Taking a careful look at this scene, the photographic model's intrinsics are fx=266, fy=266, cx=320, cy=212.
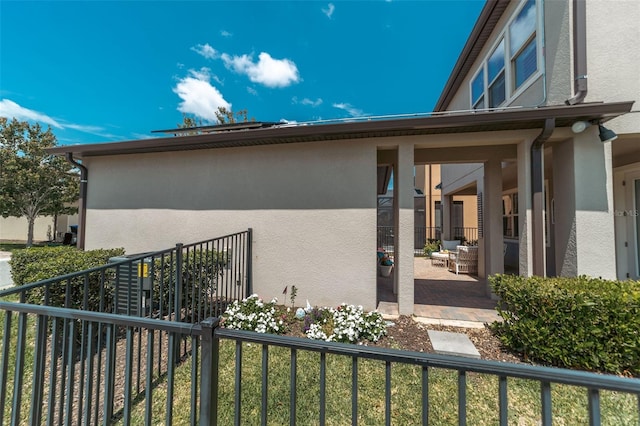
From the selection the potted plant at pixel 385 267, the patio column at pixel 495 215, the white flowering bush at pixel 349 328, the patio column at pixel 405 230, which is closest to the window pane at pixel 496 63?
the patio column at pixel 495 215

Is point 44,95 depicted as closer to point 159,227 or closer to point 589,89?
point 159,227

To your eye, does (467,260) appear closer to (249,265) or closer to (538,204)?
(538,204)

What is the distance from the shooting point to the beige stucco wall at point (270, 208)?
4.84 metres

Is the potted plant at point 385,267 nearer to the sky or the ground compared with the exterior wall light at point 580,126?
nearer to the ground

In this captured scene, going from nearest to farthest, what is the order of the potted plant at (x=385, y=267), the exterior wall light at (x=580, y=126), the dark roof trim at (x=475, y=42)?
1. the exterior wall light at (x=580, y=126)
2. the dark roof trim at (x=475, y=42)
3. the potted plant at (x=385, y=267)

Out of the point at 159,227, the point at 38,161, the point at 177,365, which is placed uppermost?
the point at 38,161

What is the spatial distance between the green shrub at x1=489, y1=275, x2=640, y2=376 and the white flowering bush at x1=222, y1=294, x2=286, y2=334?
3.15m

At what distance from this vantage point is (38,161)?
13.6m

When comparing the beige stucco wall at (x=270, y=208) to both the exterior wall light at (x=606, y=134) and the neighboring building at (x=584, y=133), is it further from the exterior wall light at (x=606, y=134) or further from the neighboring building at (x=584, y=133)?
the exterior wall light at (x=606, y=134)

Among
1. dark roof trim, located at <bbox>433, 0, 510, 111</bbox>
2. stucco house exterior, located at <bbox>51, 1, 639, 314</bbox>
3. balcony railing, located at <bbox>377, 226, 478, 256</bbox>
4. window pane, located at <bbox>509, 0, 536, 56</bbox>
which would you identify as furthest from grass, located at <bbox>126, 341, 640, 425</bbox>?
balcony railing, located at <bbox>377, 226, 478, 256</bbox>

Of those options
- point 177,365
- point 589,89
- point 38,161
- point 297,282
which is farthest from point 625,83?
point 38,161

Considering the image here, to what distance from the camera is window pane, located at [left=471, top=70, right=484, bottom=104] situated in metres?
7.74

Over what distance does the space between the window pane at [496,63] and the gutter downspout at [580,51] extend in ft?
7.52

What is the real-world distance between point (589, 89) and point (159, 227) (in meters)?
8.34
